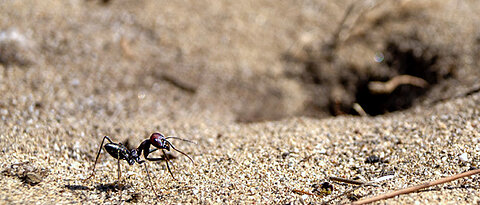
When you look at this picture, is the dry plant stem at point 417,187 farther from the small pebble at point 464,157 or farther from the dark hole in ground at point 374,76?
→ the dark hole in ground at point 374,76

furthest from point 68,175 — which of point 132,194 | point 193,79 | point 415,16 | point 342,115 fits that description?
point 415,16

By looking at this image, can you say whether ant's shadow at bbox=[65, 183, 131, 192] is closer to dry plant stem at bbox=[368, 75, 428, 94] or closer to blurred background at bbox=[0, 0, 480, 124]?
blurred background at bbox=[0, 0, 480, 124]

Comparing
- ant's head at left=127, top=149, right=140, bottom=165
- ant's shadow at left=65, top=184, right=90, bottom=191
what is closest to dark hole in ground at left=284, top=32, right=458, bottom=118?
ant's head at left=127, top=149, right=140, bottom=165

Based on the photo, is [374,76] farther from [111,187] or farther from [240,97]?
[111,187]

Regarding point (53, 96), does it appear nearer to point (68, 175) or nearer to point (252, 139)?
point (68, 175)

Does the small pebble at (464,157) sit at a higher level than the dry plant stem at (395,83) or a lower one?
lower

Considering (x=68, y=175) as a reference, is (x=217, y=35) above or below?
above

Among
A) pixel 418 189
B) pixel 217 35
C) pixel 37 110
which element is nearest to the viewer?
pixel 418 189

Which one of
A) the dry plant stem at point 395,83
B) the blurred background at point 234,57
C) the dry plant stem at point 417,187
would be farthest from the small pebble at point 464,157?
the dry plant stem at point 395,83
